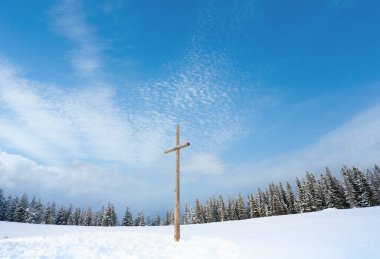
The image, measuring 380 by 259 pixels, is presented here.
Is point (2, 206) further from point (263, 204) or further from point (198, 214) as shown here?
point (263, 204)

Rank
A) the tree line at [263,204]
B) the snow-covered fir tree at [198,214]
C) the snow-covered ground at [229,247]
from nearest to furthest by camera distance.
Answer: the snow-covered ground at [229,247] < the tree line at [263,204] < the snow-covered fir tree at [198,214]

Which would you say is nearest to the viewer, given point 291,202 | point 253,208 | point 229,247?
point 229,247

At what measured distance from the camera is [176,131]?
16.3 meters

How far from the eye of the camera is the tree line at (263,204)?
57688mm

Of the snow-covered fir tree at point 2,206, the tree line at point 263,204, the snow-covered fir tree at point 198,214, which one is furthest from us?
the snow-covered fir tree at point 198,214

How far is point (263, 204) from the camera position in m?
70.7

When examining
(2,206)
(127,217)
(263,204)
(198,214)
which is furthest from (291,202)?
(2,206)

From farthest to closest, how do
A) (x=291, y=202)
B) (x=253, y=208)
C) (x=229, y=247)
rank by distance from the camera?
1. (x=253, y=208)
2. (x=291, y=202)
3. (x=229, y=247)

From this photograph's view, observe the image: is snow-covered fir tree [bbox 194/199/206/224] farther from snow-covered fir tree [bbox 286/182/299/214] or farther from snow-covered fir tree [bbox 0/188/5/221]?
snow-covered fir tree [bbox 0/188/5/221]

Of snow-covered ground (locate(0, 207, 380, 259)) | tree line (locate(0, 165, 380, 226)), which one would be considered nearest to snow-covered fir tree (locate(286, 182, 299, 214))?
tree line (locate(0, 165, 380, 226))

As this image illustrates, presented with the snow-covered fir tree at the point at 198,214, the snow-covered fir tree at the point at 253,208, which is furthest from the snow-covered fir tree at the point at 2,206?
the snow-covered fir tree at the point at 253,208

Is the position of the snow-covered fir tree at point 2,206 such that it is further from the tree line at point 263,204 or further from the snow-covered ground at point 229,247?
the snow-covered ground at point 229,247

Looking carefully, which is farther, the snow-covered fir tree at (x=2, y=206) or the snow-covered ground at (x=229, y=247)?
the snow-covered fir tree at (x=2, y=206)

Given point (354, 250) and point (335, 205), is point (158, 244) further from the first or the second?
point (335, 205)
